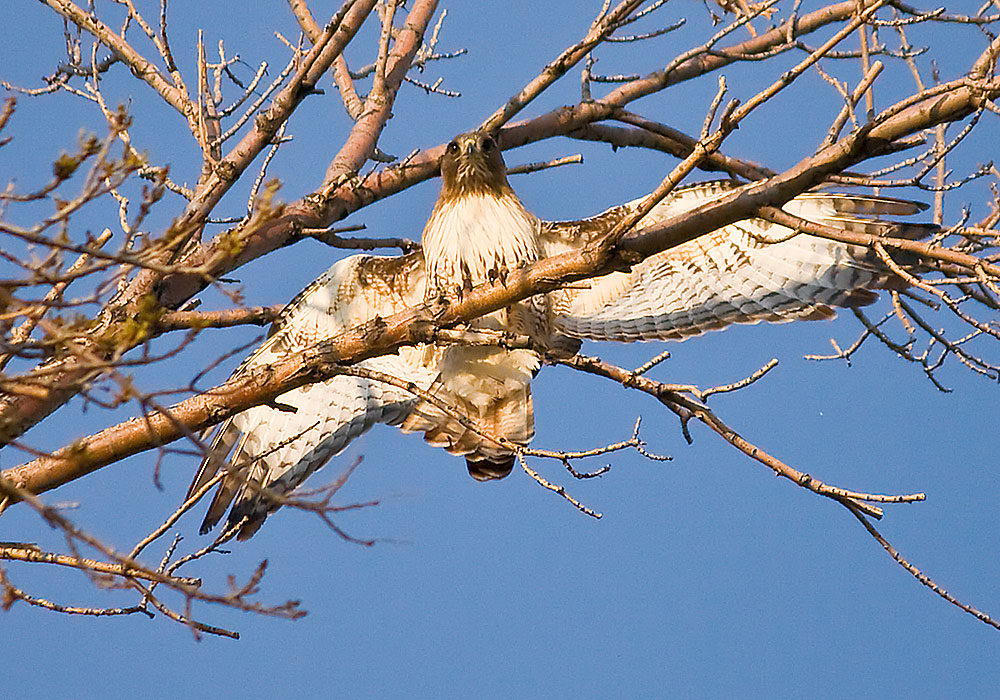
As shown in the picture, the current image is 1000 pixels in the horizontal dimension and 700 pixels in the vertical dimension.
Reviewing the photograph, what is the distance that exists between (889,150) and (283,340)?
3361mm

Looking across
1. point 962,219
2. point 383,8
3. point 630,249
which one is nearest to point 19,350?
point 630,249

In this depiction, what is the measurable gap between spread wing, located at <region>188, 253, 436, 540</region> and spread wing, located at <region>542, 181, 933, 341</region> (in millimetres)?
868

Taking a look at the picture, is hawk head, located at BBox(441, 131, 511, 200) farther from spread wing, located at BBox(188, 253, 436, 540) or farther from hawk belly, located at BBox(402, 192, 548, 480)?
spread wing, located at BBox(188, 253, 436, 540)

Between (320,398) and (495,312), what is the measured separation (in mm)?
1102

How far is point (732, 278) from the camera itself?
510 centimetres

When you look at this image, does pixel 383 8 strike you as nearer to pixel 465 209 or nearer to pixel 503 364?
pixel 465 209

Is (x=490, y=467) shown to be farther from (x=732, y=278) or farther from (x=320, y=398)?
(x=732, y=278)

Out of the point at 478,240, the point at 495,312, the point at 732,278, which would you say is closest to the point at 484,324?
the point at 478,240

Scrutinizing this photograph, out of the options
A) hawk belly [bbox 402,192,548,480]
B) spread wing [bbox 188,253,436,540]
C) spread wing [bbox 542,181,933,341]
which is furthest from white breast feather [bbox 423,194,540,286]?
spread wing [bbox 542,181,933,341]

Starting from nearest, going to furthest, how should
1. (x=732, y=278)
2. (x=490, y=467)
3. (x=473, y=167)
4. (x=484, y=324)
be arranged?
(x=732, y=278)
(x=490, y=467)
(x=484, y=324)
(x=473, y=167)

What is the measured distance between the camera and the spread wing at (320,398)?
505 cm

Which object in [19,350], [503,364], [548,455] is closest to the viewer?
[19,350]

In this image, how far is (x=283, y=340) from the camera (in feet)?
17.7

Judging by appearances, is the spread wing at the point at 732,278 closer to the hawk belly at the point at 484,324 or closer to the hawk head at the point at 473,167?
the hawk belly at the point at 484,324
